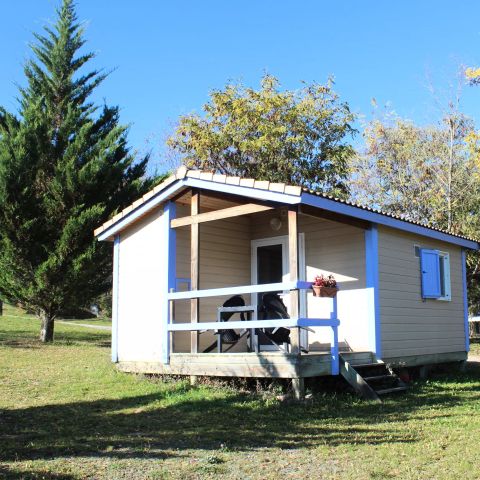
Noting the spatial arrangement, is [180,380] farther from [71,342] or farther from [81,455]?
[71,342]

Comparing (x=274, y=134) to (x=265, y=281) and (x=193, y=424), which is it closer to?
(x=265, y=281)

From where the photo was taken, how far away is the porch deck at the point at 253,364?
7.96m

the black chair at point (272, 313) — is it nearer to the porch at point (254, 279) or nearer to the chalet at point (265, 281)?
the chalet at point (265, 281)

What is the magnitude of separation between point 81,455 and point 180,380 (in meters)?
4.30

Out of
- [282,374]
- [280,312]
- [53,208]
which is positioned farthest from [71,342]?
[282,374]

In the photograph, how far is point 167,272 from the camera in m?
10.0

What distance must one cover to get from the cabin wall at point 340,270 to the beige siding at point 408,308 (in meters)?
0.36

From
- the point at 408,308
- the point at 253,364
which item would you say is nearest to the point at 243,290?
the point at 253,364

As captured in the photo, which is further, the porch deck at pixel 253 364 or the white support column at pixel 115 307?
the white support column at pixel 115 307

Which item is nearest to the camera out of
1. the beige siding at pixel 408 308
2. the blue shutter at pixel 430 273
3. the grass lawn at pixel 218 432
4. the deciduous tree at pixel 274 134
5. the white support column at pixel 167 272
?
the grass lawn at pixel 218 432

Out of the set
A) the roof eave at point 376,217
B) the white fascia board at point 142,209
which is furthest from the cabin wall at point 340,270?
the white fascia board at point 142,209

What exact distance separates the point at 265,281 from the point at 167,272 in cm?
246

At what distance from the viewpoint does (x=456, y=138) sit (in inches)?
822

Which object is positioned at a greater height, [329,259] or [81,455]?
[329,259]
